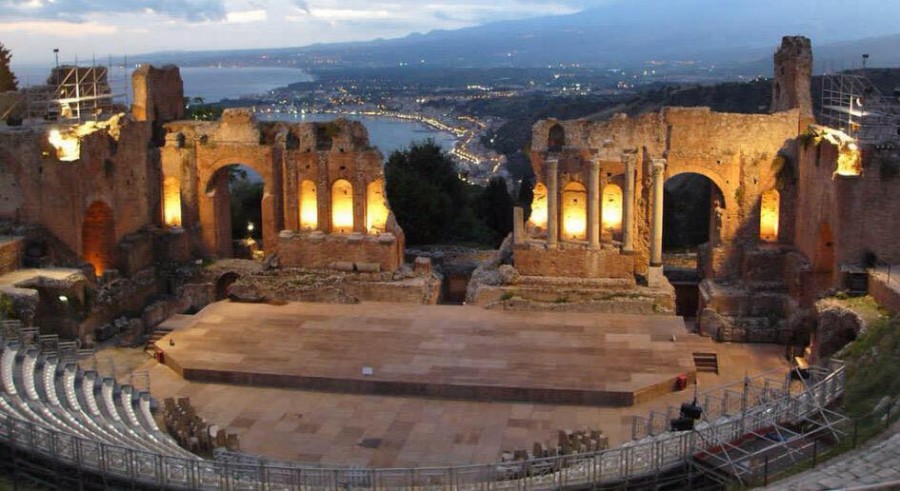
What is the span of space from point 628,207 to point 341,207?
998 centimetres

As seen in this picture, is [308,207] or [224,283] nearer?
[308,207]

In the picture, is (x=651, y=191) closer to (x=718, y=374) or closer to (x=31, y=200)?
(x=718, y=374)

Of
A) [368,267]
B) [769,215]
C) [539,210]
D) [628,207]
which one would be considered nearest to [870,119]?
[769,215]

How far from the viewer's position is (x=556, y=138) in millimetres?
34781

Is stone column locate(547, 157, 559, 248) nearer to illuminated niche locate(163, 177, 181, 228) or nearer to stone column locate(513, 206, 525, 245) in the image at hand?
stone column locate(513, 206, 525, 245)

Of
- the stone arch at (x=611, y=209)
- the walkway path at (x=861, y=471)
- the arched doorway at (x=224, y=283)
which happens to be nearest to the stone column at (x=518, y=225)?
the stone arch at (x=611, y=209)

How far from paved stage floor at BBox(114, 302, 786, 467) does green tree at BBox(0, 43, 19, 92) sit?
17.8 m

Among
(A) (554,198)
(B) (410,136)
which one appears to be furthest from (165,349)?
(B) (410,136)

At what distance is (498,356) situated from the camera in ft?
91.0

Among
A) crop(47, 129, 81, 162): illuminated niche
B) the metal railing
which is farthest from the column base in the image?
crop(47, 129, 81, 162): illuminated niche

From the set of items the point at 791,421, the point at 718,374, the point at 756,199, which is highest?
the point at 756,199

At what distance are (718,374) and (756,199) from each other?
7614 mm

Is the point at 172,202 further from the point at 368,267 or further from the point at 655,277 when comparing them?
the point at 655,277

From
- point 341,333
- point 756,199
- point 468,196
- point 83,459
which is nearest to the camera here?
point 83,459
